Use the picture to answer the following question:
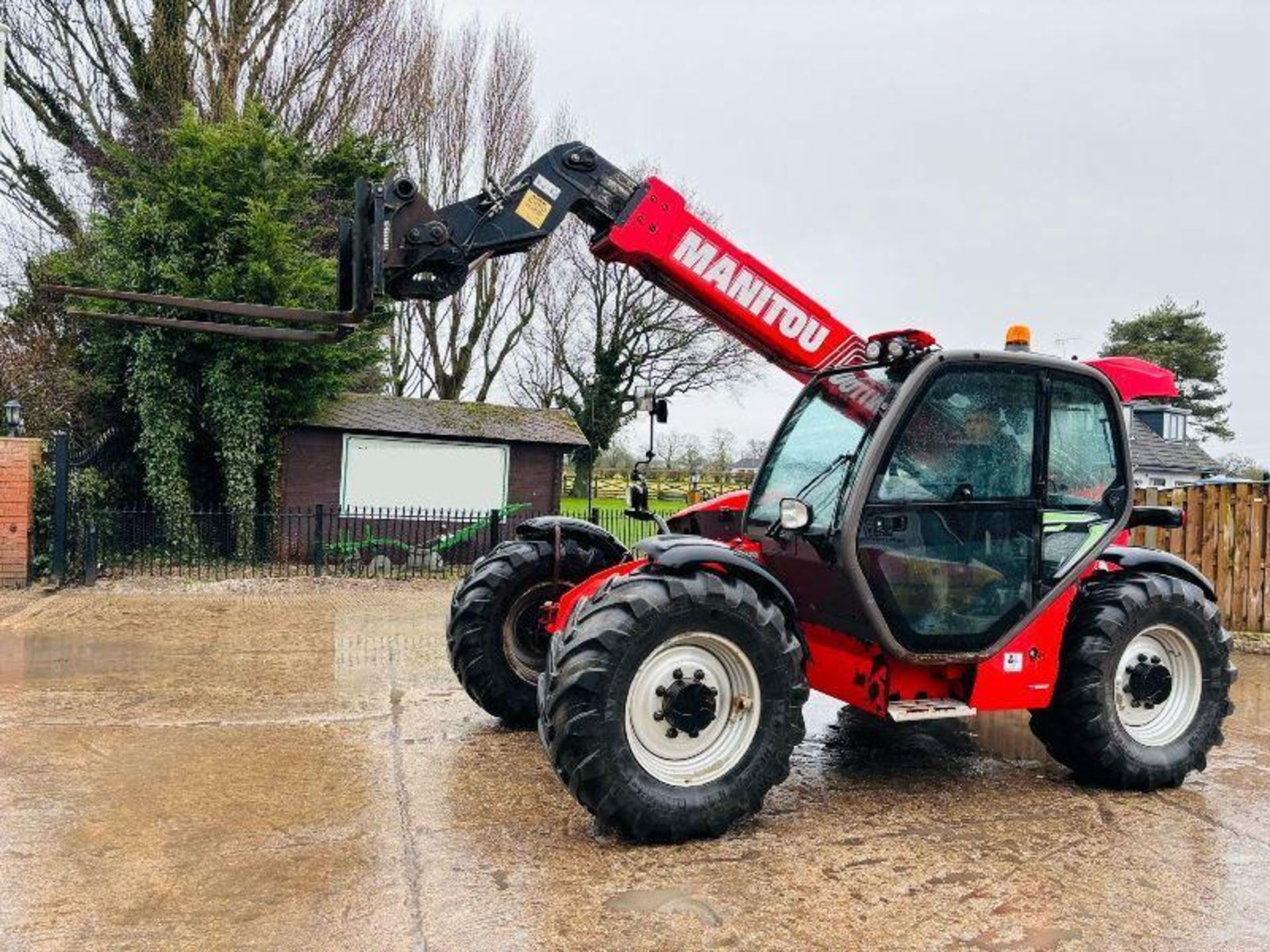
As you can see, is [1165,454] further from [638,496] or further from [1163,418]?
[638,496]

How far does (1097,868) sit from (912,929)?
1048 mm

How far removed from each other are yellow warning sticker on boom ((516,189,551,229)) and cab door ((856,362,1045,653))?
2.06 metres

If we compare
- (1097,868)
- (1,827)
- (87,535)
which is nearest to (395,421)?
(87,535)

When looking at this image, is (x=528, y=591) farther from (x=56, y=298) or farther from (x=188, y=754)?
(x=56, y=298)

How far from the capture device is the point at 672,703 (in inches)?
A: 161

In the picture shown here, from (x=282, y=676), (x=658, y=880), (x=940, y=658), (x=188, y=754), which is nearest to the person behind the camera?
(x=658, y=880)

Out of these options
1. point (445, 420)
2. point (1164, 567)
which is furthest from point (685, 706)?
point (445, 420)

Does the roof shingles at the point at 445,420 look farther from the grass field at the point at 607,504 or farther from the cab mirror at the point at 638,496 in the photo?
the cab mirror at the point at 638,496

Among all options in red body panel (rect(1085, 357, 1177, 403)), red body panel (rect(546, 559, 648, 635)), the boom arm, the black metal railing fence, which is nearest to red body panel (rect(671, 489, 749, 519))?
the boom arm

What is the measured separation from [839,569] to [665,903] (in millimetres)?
1685

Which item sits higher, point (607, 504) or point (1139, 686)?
point (607, 504)

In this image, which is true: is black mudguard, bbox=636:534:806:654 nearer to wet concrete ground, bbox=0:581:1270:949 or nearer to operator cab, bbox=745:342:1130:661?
operator cab, bbox=745:342:1130:661

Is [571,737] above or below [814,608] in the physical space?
below

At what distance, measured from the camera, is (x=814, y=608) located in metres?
4.84
